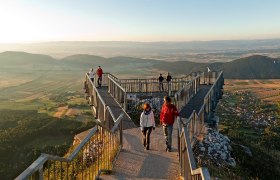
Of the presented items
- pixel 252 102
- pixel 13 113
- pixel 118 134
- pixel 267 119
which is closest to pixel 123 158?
pixel 118 134

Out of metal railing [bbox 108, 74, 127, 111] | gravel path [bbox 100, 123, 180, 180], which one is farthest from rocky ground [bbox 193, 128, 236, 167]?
metal railing [bbox 108, 74, 127, 111]

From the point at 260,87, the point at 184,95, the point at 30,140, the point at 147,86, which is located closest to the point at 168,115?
the point at 184,95

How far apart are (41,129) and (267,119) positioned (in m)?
57.9

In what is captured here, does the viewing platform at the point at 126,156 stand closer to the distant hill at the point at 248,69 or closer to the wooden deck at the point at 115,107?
the wooden deck at the point at 115,107

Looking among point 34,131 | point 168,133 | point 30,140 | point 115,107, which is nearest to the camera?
point 168,133

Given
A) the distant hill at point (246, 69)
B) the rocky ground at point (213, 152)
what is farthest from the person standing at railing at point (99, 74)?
the distant hill at point (246, 69)

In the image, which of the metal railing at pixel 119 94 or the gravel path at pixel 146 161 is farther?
the metal railing at pixel 119 94

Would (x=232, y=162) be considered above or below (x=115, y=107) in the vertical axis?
below

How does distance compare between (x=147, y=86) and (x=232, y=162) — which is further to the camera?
(x=147, y=86)

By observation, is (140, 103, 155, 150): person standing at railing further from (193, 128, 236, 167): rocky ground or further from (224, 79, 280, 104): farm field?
(224, 79, 280, 104): farm field

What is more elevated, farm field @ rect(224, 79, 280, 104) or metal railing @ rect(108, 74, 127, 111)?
metal railing @ rect(108, 74, 127, 111)

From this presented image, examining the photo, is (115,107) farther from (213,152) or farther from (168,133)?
(168,133)

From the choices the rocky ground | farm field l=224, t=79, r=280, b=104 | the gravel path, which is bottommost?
farm field l=224, t=79, r=280, b=104

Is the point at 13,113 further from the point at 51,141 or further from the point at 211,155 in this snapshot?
the point at 211,155
